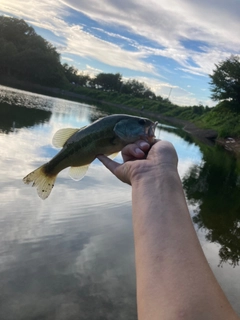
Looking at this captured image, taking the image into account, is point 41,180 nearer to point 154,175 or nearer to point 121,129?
point 121,129

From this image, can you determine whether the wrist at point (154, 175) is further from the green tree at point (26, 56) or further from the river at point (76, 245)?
the green tree at point (26, 56)

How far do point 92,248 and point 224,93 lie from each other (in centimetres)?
5053

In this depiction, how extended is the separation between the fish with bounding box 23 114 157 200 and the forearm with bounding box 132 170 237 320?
1146mm

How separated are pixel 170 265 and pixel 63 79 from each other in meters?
104

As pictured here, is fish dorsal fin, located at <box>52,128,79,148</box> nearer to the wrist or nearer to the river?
the wrist

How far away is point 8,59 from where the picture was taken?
85.2 m

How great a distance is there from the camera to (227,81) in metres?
52.6

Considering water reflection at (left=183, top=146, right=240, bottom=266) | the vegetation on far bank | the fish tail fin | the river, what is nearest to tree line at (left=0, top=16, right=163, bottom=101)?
the vegetation on far bank

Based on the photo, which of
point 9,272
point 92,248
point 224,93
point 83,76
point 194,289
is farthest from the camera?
point 83,76

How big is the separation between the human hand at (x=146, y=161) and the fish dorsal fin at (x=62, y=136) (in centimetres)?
91

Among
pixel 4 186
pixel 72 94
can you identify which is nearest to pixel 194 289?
pixel 4 186

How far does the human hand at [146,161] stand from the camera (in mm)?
2621

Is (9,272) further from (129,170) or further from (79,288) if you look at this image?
(129,170)

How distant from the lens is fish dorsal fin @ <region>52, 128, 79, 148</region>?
397 centimetres
